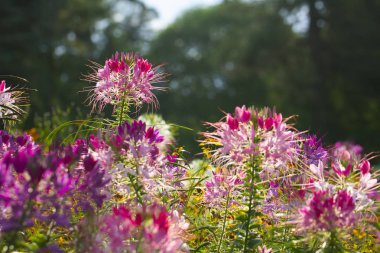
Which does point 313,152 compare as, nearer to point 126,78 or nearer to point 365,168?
point 365,168

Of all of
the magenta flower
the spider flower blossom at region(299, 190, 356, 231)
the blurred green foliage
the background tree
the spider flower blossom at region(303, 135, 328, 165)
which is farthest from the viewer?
the blurred green foliage

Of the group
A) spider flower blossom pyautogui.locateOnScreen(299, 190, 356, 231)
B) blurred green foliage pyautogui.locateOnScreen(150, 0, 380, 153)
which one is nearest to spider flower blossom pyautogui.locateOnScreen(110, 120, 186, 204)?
spider flower blossom pyautogui.locateOnScreen(299, 190, 356, 231)

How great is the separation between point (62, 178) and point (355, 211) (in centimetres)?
110

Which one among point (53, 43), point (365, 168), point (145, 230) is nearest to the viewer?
point (145, 230)

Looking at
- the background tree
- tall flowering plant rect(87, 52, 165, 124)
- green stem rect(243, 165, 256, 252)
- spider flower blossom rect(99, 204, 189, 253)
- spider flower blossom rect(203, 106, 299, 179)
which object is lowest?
spider flower blossom rect(99, 204, 189, 253)

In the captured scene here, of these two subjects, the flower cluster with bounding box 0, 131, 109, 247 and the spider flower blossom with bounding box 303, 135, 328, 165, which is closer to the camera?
the flower cluster with bounding box 0, 131, 109, 247

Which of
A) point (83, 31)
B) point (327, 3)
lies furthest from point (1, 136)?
point (83, 31)

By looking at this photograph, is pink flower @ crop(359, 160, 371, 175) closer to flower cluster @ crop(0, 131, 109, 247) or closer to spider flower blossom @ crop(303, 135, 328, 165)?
spider flower blossom @ crop(303, 135, 328, 165)

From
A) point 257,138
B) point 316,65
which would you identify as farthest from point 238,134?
point 316,65

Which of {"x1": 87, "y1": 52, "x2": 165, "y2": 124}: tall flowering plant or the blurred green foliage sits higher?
the blurred green foliage

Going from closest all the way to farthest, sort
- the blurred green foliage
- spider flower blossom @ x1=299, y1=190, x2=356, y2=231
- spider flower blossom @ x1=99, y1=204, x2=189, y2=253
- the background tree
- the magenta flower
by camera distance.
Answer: spider flower blossom @ x1=99, y1=204, x2=189, y2=253, spider flower blossom @ x1=299, y1=190, x2=356, y2=231, the magenta flower, the background tree, the blurred green foliage

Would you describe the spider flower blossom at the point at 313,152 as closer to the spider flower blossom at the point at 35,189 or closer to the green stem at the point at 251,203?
the green stem at the point at 251,203

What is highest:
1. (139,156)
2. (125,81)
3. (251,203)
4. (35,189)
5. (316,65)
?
(316,65)

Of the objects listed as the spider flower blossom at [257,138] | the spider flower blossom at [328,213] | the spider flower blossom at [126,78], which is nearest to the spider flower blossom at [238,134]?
the spider flower blossom at [257,138]
